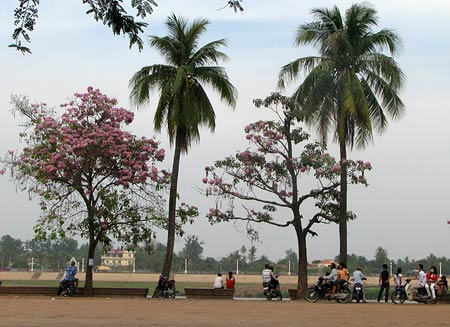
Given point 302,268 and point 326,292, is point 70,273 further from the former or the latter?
point 326,292

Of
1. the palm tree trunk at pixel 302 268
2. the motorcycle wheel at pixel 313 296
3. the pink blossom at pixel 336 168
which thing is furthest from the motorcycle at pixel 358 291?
the pink blossom at pixel 336 168

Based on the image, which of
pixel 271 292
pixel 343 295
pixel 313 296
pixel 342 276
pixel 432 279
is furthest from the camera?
pixel 271 292

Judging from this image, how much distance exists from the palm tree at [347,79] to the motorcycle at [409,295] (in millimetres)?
3619

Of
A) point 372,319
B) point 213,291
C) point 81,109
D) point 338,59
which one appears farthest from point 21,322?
point 338,59

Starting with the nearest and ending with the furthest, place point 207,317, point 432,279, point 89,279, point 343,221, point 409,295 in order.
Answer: point 207,317, point 409,295, point 432,279, point 343,221, point 89,279

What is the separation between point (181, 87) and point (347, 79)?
22.9ft

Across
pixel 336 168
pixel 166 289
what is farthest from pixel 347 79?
pixel 166 289

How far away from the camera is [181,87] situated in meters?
31.5

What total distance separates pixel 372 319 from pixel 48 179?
648 inches

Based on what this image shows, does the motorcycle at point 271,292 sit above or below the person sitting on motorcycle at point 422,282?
below

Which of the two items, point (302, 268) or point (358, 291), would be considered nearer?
point (358, 291)

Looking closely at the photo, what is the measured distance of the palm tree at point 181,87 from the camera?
31.4 meters

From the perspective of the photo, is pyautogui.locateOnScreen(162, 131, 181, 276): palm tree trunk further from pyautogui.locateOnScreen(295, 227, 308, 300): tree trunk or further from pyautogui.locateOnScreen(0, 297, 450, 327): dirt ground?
pyautogui.locateOnScreen(0, 297, 450, 327): dirt ground

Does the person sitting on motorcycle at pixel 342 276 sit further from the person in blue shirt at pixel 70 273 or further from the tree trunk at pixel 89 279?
the person in blue shirt at pixel 70 273
